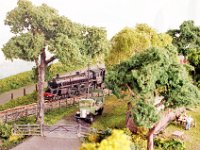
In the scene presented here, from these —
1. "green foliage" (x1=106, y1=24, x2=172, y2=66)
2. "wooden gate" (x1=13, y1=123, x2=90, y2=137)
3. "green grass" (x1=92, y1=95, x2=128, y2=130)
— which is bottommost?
"wooden gate" (x1=13, y1=123, x2=90, y2=137)

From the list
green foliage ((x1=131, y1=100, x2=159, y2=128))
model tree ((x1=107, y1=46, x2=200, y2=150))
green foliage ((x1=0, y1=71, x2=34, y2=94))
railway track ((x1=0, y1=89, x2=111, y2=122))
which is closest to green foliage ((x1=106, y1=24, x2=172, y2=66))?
model tree ((x1=107, y1=46, x2=200, y2=150))

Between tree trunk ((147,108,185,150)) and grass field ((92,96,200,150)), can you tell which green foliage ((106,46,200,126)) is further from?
grass field ((92,96,200,150))

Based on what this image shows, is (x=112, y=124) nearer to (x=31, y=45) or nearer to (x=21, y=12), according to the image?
(x=31, y=45)

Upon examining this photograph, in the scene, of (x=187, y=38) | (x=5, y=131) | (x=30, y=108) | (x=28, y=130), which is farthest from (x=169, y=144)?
(x=187, y=38)

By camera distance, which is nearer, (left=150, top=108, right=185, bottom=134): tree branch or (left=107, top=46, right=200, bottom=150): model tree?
(left=107, top=46, right=200, bottom=150): model tree

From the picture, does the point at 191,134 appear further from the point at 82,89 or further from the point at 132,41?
the point at 82,89

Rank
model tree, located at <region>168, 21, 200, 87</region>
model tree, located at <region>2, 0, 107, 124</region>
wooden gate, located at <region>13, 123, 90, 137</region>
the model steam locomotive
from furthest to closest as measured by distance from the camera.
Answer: model tree, located at <region>168, 21, 200, 87</region> < the model steam locomotive < wooden gate, located at <region>13, 123, 90, 137</region> < model tree, located at <region>2, 0, 107, 124</region>
